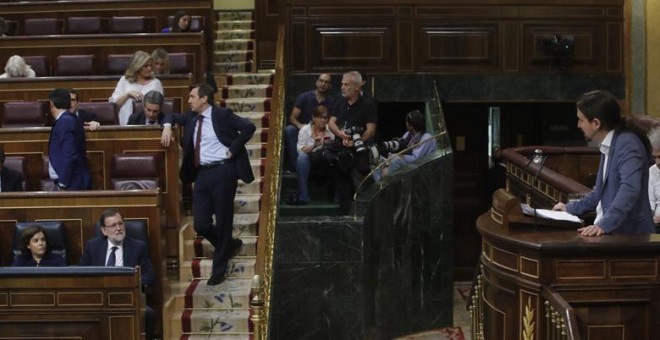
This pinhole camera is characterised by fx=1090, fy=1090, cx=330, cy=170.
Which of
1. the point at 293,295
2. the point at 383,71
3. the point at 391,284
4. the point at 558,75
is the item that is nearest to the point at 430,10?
the point at 383,71

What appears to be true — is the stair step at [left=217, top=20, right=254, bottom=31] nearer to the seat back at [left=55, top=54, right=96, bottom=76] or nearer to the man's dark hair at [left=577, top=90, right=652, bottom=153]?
the seat back at [left=55, top=54, right=96, bottom=76]

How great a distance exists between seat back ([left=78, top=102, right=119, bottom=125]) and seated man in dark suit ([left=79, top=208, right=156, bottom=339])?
6.02 feet

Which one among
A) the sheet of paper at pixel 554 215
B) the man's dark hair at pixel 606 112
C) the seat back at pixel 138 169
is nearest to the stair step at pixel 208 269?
the seat back at pixel 138 169

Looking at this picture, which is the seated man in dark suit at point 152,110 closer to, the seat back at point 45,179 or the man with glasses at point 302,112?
the seat back at point 45,179

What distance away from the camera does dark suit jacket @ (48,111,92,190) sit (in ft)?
20.7

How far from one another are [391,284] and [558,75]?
3.15m

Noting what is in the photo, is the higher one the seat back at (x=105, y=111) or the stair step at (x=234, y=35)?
the stair step at (x=234, y=35)

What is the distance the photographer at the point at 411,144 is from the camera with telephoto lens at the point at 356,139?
0.51m

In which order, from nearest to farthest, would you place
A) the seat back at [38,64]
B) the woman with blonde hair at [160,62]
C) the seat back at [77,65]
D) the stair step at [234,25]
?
the woman with blonde hair at [160,62], the seat back at [77,65], the seat back at [38,64], the stair step at [234,25]

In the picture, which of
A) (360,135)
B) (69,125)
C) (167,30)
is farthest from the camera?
(167,30)

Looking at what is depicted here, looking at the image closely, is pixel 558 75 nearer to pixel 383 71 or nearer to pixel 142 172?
pixel 383 71

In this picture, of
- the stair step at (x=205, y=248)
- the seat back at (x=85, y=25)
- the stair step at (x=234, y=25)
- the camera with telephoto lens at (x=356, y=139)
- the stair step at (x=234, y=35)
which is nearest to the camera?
the stair step at (x=205, y=248)

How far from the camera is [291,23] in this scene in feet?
32.9

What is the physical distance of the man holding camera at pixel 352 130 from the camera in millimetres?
7818
